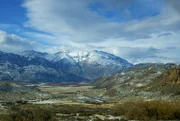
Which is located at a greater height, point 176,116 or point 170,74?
point 170,74

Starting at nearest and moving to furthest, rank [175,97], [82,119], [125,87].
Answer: [82,119]
[175,97]
[125,87]

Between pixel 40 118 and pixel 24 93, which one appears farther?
pixel 24 93

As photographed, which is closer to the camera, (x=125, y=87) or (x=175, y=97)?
(x=175, y=97)

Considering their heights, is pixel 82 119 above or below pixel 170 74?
below

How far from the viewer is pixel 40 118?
165 ft

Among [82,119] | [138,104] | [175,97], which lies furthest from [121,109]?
[175,97]

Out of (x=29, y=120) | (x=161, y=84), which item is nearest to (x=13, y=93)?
(x=161, y=84)

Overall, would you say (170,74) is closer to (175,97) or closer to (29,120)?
(175,97)

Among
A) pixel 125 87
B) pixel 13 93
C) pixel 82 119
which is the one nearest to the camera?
pixel 82 119

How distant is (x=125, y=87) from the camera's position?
609ft

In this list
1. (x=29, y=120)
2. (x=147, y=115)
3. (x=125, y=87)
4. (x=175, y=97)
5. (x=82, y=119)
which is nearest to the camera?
(x=29, y=120)

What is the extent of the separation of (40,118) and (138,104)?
23711mm

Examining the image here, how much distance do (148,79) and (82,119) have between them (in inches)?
5393

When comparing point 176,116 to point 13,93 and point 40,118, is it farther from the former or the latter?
point 13,93
